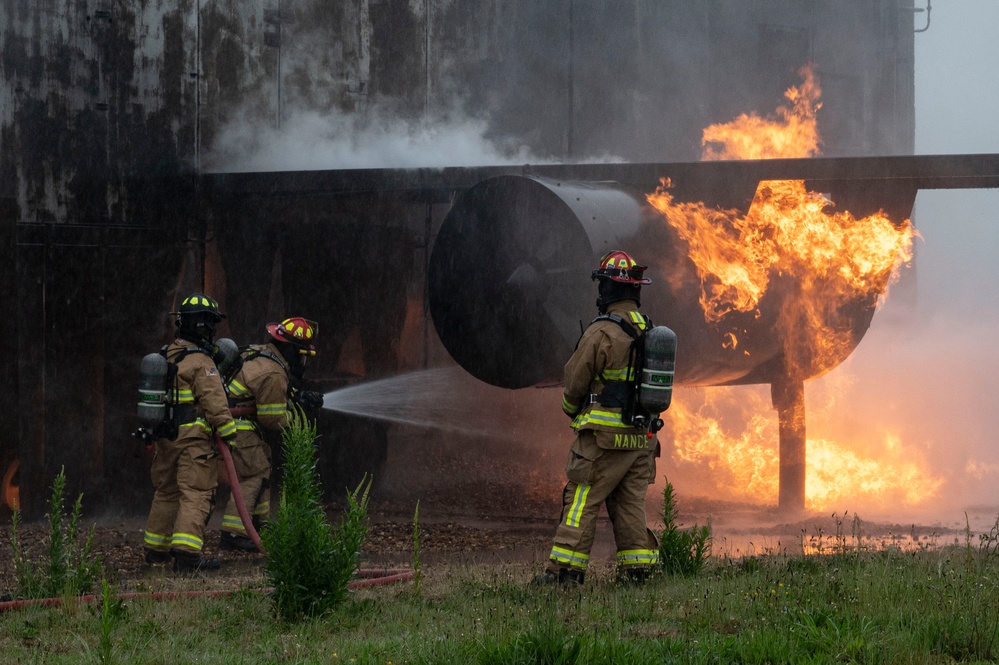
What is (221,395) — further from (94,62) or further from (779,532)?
(779,532)

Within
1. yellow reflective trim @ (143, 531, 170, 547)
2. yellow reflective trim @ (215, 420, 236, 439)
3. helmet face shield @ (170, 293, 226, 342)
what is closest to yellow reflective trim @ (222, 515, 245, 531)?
yellow reflective trim @ (143, 531, 170, 547)

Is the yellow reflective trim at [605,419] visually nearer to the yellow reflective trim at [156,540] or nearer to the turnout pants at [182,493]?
the turnout pants at [182,493]

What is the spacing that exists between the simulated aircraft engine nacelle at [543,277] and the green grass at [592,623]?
2772 mm

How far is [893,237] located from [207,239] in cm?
592

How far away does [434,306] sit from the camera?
372 inches

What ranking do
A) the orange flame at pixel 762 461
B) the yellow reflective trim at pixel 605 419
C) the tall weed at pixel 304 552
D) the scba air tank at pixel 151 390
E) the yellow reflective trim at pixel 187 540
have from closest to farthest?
the tall weed at pixel 304 552 → the yellow reflective trim at pixel 605 419 → the scba air tank at pixel 151 390 → the yellow reflective trim at pixel 187 540 → the orange flame at pixel 762 461

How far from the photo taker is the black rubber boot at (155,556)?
7918 mm

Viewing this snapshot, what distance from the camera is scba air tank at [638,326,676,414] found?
629cm

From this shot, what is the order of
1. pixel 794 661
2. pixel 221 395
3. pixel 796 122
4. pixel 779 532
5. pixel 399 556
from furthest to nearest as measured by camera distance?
pixel 796 122
pixel 779 532
pixel 399 556
pixel 221 395
pixel 794 661

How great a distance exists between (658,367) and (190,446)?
3.34 m

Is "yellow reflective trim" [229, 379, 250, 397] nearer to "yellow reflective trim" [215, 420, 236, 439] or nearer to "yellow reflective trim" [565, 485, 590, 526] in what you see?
"yellow reflective trim" [215, 420, 236, 439]

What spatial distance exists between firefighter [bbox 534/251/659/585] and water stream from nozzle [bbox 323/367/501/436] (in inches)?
206

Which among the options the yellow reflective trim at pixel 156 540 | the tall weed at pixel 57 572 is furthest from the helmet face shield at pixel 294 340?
the tall weed at pixel 57 572

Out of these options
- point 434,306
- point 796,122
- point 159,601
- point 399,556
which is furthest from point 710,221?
point 796,122
